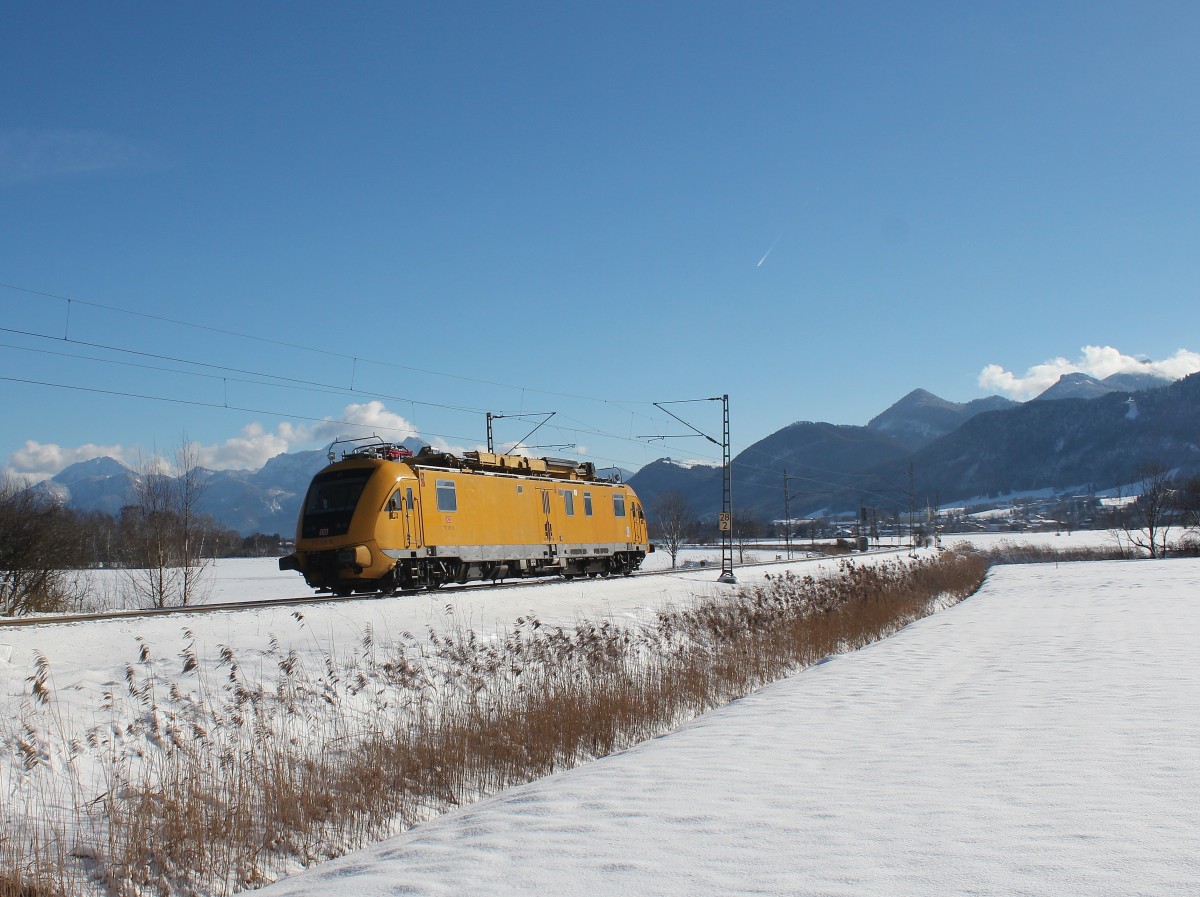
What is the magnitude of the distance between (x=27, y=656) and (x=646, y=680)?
308 inches

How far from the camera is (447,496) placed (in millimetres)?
22234

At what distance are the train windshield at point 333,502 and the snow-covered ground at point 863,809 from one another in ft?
39.7

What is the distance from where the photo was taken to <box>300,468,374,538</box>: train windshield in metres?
20.1

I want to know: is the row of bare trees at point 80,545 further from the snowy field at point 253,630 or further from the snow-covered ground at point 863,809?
the snow-covered ground at point 863,809

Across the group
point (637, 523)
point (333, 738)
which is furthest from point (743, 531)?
point (333, 738)

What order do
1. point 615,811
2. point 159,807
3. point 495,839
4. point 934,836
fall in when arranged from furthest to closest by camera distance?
point 159,807, point 615,811, point 495,839, point 934,836

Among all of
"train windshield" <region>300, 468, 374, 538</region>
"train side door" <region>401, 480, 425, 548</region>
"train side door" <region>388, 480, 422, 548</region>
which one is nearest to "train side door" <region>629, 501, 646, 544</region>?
"train side door" <region>401, 480, 425, 548</region>

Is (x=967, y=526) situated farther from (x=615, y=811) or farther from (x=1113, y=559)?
(x=615, y=811)

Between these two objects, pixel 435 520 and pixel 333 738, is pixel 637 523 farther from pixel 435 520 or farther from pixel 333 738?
pixel 333 738

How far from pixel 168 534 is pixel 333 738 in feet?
78.2

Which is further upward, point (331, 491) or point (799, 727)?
point (331, 491)

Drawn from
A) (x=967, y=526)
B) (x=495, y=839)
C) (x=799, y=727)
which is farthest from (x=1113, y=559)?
(x=967, y=526)

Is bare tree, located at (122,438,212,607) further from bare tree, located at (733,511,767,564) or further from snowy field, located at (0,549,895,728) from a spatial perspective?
bare tree, located at (733,511,767,564)

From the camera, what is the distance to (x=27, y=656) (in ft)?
37.6
